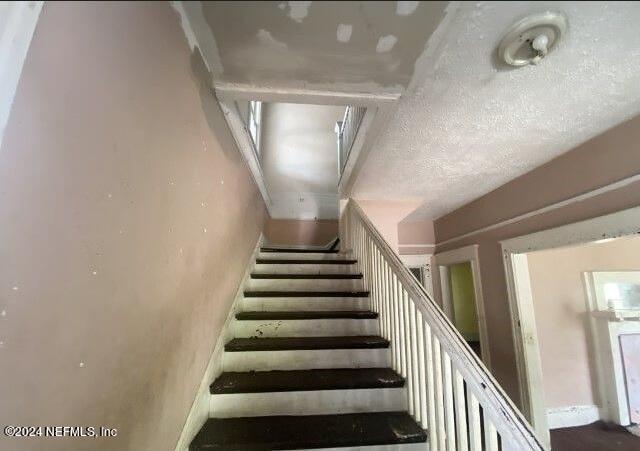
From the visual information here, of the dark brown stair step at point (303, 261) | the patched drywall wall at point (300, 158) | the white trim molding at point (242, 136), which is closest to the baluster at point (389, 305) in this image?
the dark brown stair step at point (303, 261)

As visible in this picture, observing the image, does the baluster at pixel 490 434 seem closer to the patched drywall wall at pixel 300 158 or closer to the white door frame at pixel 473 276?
the white door frame at pixel 473 276

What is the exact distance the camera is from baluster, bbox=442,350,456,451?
1197mm

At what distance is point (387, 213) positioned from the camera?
3033 mm

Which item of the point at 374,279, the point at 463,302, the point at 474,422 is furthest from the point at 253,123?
the point at 463,302

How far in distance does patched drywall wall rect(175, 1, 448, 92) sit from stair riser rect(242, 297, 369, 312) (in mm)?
1623

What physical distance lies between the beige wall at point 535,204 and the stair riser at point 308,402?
157 cm

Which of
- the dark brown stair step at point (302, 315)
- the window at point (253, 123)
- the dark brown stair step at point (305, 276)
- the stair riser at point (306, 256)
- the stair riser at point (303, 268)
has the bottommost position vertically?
the dark brown stair step at point (302, 315)

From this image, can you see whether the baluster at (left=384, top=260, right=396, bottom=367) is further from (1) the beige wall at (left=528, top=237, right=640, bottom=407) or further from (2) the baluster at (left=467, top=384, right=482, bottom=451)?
(1) the beige wall at (left=528, top=237, right=640, bottom=407)

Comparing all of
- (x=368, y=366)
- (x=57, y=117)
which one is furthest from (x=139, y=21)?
(x=368, y=366)

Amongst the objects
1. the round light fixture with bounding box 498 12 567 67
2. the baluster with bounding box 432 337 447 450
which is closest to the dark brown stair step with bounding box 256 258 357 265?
the baluster with bounding box 432 337 447 450

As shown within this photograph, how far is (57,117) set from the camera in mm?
524

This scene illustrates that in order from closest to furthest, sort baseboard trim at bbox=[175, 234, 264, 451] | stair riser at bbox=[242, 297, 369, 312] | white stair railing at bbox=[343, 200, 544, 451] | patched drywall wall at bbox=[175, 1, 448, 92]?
patched drywall wall at bbox=[175, 1, 448, 92]
white stair railing at bbox=[343, 200, 544, 451]
baseboard trim at bbox=[175, 234, 264, 451]
stair riser at bbox=[242, 297, 369, 312]

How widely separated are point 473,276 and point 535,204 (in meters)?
1.02

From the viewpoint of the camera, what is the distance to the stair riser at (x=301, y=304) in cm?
228
